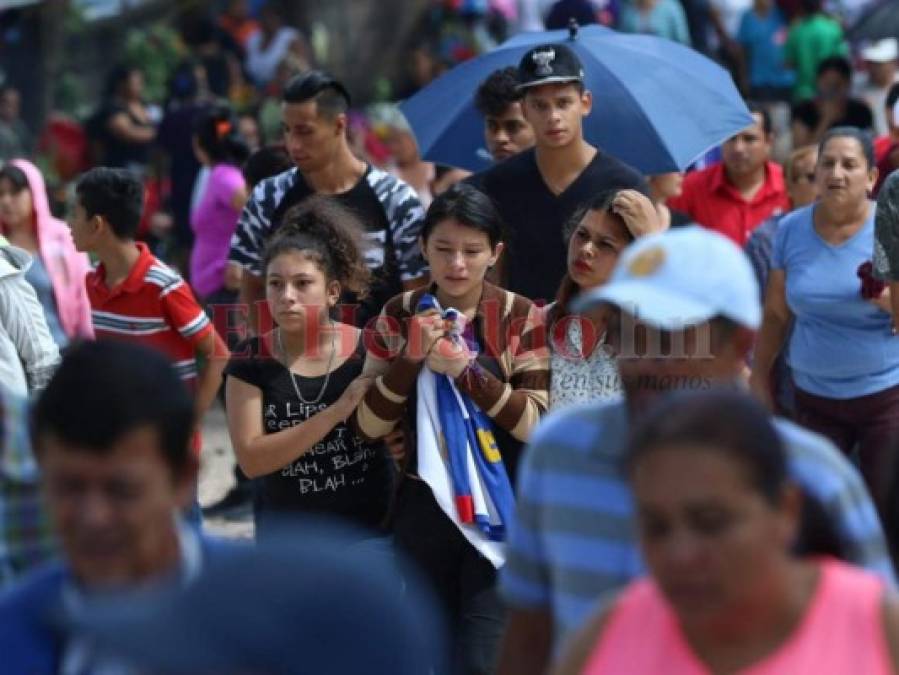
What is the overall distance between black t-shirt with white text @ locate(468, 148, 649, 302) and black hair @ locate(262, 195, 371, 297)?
669mm

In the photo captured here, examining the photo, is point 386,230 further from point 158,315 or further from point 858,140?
point 858,140

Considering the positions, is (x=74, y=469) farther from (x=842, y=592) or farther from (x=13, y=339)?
(x=13, y=339)

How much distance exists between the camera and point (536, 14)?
55.7 ft

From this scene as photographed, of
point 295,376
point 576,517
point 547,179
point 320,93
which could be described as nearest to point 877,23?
point 320,93

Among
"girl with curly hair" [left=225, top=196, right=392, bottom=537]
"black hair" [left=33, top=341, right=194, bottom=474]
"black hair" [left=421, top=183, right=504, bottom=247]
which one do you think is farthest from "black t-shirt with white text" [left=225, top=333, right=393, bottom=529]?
"black hair" [left=33, top=341, right=194, bottom=474]

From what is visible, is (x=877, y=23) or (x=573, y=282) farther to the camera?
(x=877, y=23)

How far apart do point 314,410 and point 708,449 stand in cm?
308

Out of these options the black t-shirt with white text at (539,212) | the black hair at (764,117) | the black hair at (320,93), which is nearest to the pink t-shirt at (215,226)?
the black hair at (320,93)

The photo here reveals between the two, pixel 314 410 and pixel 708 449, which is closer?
pixel 708 449

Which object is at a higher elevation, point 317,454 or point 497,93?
point 497,93

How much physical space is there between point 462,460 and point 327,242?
3.23 feet

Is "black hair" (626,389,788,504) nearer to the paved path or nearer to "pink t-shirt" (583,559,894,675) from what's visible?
"pink t-shirt" (583,559,894,675)

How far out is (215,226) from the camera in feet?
33.1

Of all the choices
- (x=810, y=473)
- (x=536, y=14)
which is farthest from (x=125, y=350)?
(x=536, y=14)
